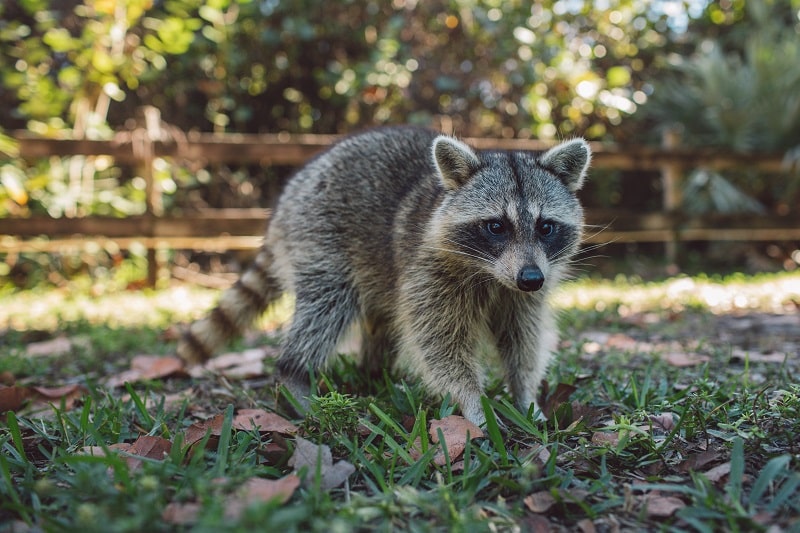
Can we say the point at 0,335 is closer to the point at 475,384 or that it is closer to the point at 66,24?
the point at 475,384

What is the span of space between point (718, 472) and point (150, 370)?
264cm

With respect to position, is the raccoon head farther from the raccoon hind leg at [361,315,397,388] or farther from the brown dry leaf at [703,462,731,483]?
the brown dry leaf at [703,462,731,483]

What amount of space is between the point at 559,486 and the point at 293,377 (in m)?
1.46

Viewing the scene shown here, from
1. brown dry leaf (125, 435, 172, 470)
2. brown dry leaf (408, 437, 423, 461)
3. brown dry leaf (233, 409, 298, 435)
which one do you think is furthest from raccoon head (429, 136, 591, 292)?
brown dry leaf (125, 435, 172, 470)

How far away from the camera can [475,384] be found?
2.60 meters

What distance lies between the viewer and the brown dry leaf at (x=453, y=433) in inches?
80.5

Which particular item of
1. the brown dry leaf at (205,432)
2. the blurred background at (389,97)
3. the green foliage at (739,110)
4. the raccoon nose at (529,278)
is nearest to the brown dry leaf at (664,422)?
the raccoon nose at (529,278)

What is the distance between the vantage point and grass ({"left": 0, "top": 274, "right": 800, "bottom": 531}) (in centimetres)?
161

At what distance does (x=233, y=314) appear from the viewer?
342cm

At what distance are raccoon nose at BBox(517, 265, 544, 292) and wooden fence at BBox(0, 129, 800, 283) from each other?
3924 mm

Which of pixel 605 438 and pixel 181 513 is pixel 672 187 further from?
pixel 181 513

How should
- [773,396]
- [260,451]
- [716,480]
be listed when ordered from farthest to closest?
[773,396], [260,451], [716,480]

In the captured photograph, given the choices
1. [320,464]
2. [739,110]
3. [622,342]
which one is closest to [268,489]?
[320,464]

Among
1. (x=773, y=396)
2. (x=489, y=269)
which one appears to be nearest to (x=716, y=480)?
(x=773, y=396)
